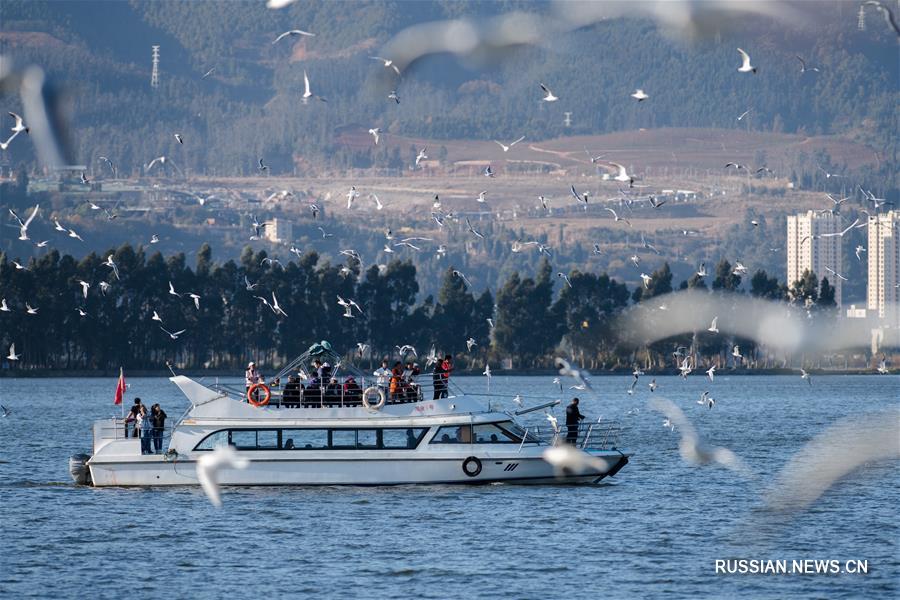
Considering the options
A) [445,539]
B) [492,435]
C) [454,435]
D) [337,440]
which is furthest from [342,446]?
[445,539]

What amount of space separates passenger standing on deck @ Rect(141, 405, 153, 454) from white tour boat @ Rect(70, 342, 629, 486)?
0.34m

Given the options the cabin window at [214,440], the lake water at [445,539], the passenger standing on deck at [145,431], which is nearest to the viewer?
the lake water at [445,539]

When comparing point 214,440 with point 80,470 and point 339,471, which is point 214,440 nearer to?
point 339,471

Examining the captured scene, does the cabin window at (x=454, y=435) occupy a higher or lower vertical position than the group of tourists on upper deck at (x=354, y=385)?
lower

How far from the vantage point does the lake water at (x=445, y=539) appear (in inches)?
1727

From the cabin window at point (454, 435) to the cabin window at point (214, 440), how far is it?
22.1 feet

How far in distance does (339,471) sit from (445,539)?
871cm

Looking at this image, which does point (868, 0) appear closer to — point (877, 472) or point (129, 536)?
point (129, 536)

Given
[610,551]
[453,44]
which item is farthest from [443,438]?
[453,44]

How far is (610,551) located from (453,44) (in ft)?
51.8

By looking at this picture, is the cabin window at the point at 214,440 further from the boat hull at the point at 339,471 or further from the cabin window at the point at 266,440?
the cabin window at the point at 266,440

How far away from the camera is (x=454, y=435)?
59062mm

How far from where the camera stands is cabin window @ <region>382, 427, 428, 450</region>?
192 feet

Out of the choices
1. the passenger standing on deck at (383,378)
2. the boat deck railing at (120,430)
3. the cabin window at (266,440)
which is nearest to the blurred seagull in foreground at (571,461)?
the passenger standing on deck at (383,378)
